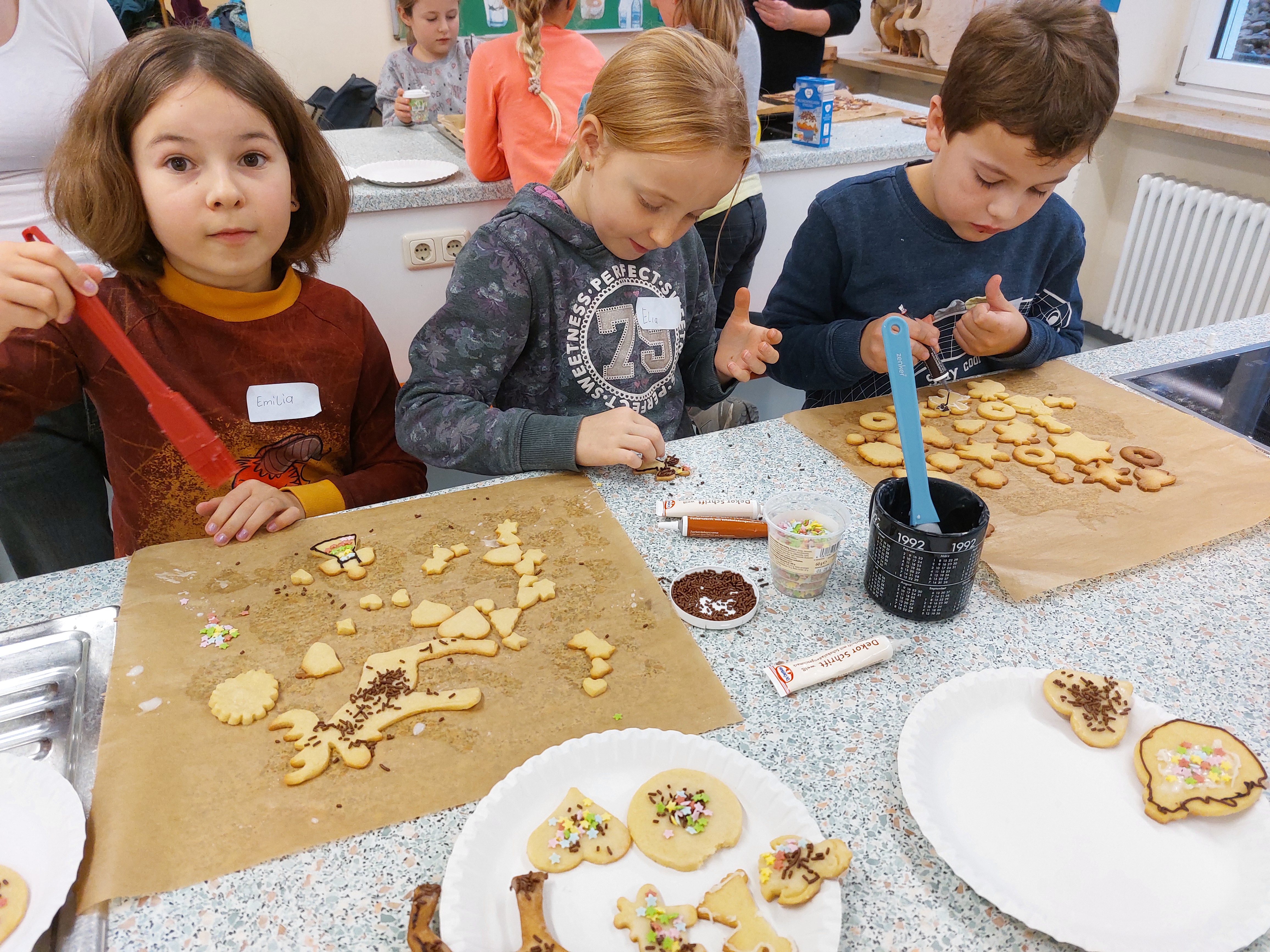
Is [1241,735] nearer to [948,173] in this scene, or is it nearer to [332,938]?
[332,938]

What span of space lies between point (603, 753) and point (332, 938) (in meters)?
0.24

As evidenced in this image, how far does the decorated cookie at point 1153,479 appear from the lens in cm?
108

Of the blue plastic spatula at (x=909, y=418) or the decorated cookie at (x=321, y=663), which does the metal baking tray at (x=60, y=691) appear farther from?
the blue plastic spatula at (x=909, y=418)

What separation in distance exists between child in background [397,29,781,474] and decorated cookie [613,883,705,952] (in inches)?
23.4

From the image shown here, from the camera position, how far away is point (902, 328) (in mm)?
877

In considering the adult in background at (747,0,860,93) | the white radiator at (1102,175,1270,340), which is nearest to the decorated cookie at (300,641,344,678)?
the adult in background at (747,0,860,93)

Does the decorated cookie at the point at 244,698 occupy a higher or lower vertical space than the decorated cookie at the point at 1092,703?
lower

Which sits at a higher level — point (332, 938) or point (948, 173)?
point (948, 173)

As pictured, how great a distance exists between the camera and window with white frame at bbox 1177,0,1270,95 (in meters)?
3.10

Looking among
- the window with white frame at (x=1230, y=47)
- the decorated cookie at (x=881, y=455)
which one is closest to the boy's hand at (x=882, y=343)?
the decorated cookie at (x=881, y=455)

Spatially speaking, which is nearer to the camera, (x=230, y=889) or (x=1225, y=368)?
(x=230, y=889)

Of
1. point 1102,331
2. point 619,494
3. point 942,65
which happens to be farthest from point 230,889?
point 942,65

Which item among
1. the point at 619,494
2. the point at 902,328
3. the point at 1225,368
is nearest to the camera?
the point at 902,328

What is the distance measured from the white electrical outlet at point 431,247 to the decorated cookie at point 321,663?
1.77 meters
